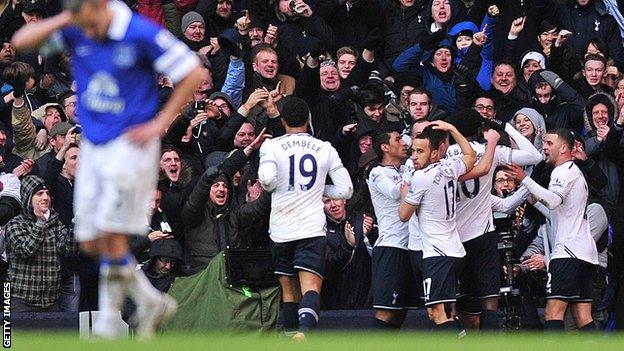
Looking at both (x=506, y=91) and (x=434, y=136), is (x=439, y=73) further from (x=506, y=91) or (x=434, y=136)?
(x=434, y=136)

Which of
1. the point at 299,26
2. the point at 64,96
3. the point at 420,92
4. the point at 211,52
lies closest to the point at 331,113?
the point at 420,92

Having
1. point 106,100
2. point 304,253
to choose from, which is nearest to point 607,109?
point 304,253

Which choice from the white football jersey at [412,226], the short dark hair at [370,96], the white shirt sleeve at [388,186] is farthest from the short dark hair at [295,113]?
the short dark hair at [370,96]

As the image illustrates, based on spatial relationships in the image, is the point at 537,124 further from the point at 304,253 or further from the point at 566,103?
the point at 304,253

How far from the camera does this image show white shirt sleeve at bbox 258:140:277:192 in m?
14.4

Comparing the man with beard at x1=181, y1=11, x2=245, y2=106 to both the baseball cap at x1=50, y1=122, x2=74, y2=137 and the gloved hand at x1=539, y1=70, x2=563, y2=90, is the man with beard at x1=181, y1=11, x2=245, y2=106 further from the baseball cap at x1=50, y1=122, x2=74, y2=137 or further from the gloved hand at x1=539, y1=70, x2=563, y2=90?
the gloved hand at x1=539, y1=70, x2=563, y2=90

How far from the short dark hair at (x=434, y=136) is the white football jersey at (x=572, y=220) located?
4.24 feet

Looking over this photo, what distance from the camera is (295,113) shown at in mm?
→ 14664

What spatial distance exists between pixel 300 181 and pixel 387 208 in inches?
44.5

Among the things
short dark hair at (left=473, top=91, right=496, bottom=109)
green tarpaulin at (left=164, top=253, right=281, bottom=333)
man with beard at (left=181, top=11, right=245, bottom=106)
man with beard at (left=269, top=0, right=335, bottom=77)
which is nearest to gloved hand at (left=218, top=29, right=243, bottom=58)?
man with beard at (left=181, top=11, right=245, bottom=106)

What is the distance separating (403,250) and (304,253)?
1.17m

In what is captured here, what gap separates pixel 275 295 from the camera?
16.1 m

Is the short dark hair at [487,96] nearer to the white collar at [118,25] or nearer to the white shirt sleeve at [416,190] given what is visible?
the white shirt sleeve at [416,190]

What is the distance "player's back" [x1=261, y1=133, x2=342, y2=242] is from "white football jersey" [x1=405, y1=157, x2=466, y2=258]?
2.61ft
